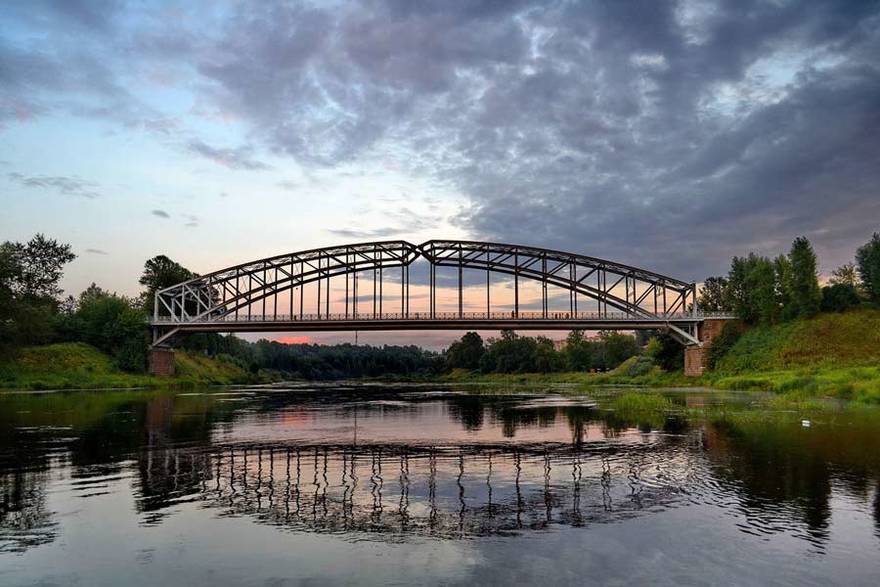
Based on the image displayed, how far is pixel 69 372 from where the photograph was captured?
7400cm

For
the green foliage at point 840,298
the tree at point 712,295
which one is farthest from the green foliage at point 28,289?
the tree at point 712,295

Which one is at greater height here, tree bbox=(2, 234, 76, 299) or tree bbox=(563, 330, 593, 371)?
tree bbox=(2, 234, 76, 299)

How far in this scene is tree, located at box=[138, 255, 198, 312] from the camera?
114 meters

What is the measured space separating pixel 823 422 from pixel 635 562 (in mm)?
21994

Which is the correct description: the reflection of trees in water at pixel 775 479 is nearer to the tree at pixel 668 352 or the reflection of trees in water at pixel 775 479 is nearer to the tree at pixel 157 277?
the tree at pixel 668 352

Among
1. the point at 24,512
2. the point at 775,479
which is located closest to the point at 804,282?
Result: the point at 775,479

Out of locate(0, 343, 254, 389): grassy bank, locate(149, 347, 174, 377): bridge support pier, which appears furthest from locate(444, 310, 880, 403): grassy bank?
locate(149, 347, 174, 377): bridge support pier

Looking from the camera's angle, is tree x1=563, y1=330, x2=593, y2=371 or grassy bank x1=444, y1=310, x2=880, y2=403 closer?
grassy bank x1=444, y1=310, x2=880, y2=403

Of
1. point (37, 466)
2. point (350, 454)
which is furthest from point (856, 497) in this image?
point (37, 466)

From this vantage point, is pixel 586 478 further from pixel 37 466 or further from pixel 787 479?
pixel 37 466

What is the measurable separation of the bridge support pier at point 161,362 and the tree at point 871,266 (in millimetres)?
99487

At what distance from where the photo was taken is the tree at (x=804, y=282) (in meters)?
83.3

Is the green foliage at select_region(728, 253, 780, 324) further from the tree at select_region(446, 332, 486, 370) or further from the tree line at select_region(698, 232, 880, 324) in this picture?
the tree at select_region(446, 332, 486, 370)

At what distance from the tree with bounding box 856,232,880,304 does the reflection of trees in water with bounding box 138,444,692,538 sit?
80147mm
